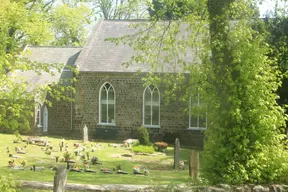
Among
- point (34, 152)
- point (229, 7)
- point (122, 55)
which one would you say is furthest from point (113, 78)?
point (229, 7)

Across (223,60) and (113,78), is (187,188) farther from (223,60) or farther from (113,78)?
(113,78)

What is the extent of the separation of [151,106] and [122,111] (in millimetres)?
2200

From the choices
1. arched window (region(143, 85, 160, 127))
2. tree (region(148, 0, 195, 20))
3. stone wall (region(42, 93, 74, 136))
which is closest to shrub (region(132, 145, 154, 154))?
arched window (region(143, 85, 160, 127))

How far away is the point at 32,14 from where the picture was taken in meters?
38.3

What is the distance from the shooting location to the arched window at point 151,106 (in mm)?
30141

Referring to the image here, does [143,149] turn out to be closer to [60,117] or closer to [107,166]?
[107,166]

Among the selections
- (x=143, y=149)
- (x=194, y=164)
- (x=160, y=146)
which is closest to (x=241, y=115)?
(x=194, y=164)

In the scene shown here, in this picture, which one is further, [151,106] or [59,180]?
[151,106]

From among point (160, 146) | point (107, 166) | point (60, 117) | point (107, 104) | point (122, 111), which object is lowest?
point (107, 166)

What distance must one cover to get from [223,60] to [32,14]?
30443 mm

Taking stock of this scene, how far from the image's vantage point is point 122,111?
30531 mm

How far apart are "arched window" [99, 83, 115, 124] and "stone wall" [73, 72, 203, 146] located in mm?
311

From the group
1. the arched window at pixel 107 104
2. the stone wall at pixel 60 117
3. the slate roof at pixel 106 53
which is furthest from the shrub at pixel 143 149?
the stone wall at pixel 60 117

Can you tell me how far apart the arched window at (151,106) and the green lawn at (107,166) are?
3217mm
